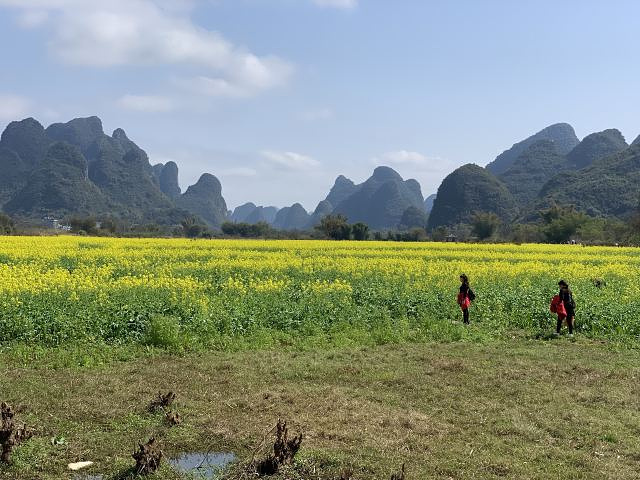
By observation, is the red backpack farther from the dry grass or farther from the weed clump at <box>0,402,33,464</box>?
the weed clump at <box>0,402,33,464</box>

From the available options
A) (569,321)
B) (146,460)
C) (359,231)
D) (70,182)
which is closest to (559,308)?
(569,321)

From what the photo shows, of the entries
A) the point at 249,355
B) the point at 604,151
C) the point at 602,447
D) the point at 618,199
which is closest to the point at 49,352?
the point at 249,355

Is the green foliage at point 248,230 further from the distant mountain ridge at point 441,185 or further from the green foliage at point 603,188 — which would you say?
the green foliage at point 603,188

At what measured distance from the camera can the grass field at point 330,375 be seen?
584cm

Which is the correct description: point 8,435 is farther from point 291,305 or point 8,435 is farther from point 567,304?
point 567,304

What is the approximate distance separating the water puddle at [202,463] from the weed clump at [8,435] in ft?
4.97

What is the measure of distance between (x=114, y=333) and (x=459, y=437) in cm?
726

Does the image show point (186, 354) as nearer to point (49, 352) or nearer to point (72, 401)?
point (49, 352)

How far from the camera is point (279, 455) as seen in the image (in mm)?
5340

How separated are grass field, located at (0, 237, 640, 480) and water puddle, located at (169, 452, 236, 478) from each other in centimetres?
14

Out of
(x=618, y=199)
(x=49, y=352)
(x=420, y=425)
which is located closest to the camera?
(x=420, y=425)

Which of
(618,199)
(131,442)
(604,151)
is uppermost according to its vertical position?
(604,151)

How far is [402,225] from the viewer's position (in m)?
190

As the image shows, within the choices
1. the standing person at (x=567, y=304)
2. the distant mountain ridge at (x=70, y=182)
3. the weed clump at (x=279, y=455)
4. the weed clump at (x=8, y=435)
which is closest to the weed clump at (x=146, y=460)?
the weed clump at (x=279, y=455)
